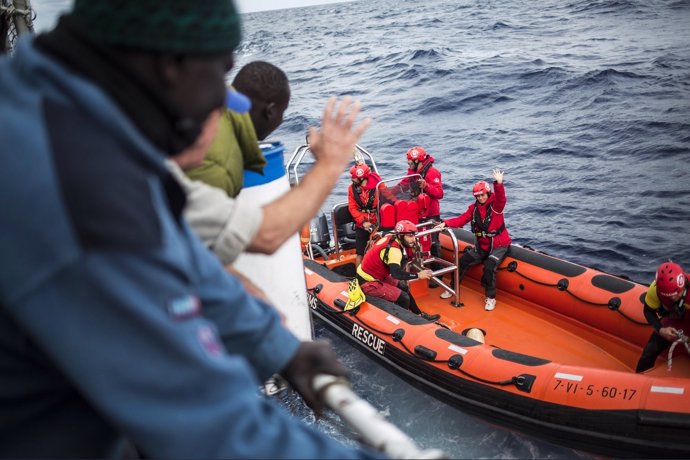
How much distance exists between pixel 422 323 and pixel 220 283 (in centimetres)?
525

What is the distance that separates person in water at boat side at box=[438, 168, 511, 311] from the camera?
23.5 feet

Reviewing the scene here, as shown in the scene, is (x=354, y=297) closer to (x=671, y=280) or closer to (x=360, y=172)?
(x=360, y=172)

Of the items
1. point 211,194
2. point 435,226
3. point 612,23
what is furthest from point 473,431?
point 612,23

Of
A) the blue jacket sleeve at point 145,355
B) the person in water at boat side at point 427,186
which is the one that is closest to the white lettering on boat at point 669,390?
the person in water at boat side at point 427,186

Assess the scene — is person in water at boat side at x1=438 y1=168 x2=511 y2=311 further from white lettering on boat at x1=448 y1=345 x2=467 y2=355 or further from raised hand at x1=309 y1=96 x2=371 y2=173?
raised hand at x1=309 y1=96 x2=371 y2=173

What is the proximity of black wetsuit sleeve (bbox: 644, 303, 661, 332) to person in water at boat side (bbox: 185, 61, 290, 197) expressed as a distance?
4225mm

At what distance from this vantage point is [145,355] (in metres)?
0.66

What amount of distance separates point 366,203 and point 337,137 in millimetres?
6785

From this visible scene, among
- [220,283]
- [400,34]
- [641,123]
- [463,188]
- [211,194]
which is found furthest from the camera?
[400,34]

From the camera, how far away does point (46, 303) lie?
2.03ft

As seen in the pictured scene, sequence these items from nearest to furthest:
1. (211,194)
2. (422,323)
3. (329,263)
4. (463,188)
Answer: (211,194), (422,323), (329,263), (463,188)

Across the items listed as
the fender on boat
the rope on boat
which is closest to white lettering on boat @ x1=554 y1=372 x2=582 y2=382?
the rope on boat

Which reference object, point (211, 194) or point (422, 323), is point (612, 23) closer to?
point (422, 323)

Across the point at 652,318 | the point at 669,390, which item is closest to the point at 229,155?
the point at 669,390
